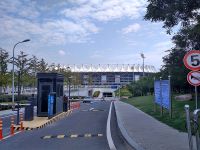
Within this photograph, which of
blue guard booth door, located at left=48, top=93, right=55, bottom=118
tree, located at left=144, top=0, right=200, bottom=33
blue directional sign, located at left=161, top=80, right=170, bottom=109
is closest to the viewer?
tree, located at left=144, top=0, right=200, bottom=33

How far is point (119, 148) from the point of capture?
44.5 feet

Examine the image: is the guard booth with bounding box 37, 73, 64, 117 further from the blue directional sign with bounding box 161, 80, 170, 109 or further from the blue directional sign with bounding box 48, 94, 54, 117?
the blue directional sign with bounding box 161, 80, 170, 109

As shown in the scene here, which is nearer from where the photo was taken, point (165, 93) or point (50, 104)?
point (165, 93)

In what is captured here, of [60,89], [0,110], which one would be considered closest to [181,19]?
[60,89]

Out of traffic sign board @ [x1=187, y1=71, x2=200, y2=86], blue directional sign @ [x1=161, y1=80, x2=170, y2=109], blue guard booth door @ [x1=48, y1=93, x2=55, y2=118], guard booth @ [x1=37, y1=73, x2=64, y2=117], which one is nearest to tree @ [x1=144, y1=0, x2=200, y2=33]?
blue directional sign @ [x1=161, y1=80, x2=170, y2=109]

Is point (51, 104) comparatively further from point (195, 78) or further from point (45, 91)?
point (195, 78)

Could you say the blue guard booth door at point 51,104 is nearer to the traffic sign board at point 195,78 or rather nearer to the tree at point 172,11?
the tree at point 172,11

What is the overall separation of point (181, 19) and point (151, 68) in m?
167

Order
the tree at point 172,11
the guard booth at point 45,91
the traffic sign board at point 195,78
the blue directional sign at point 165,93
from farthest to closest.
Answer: the guard booth at point 45,91 → the blue directional sign at point 165,93 → the tree at point 172,11 → the traffic sign board at point 195,78

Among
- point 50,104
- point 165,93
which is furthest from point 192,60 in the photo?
point 50,104

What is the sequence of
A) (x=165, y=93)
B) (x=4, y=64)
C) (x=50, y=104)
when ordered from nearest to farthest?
(x=165, y=93) → (x=50, y=104) → (x=4, y=64)

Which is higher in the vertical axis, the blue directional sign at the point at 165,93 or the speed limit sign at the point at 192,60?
the speed limit sign at the point at 192,60

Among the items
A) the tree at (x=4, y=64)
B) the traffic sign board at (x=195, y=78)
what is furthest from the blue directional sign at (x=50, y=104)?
the tree at (x=4, y=64)

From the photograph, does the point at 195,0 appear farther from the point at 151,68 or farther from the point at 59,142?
the point at 151,68
